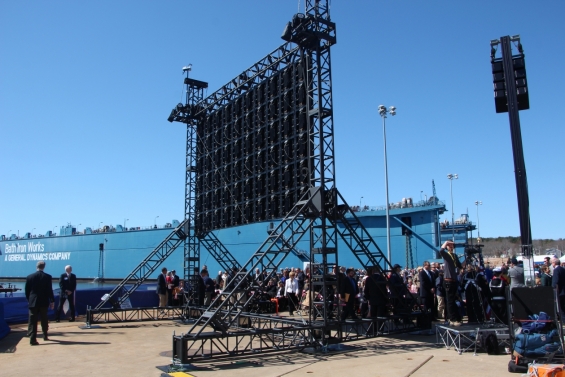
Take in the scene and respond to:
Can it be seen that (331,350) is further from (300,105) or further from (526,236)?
(526,236)

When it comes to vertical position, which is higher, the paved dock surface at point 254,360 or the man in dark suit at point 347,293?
the man in dark suit at point 347,293

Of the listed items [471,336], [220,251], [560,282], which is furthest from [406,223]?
[471,336]

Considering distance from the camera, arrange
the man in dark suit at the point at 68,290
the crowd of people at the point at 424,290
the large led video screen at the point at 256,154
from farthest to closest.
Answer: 1. the man in dark suit at the point at 68,290
2. the large led video screen at the point at 256,154
3. the crowd of people at the point at 424,290

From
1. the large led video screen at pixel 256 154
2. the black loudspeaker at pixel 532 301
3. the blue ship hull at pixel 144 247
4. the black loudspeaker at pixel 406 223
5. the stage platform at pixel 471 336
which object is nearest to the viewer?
the black loudspeaker at pixel 532 301

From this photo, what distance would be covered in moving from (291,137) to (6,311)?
11.2m

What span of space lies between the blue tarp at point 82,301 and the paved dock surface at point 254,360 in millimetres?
3764

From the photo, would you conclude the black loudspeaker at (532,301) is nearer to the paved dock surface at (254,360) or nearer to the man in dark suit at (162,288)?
the paved dock surface at (254,360)

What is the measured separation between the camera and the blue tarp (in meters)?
16.0

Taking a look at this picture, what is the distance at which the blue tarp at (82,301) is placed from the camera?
630 inches

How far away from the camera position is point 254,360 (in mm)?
9445

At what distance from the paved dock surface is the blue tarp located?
3.76 metres

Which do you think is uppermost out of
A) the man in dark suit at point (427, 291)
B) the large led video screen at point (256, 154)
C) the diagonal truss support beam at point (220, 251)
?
the large led video screen at point (256, 154)

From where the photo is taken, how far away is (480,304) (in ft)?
44.3

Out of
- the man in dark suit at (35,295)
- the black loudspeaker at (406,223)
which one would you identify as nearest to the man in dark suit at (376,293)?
the man in dark suit at (35,295)
